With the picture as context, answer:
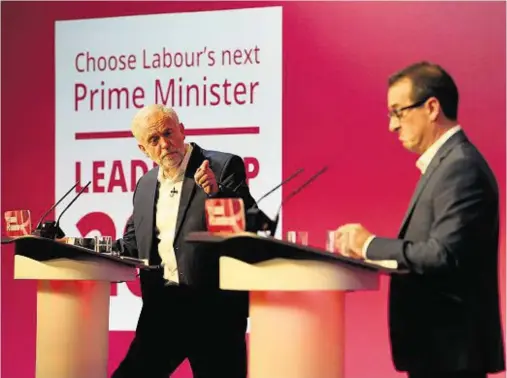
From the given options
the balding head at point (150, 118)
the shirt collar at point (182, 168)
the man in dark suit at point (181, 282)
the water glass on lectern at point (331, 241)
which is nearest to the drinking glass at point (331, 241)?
the water glass on lectern at point (331, 241)

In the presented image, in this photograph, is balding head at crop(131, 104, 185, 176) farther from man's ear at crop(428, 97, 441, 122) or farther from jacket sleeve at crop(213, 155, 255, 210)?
man's ear at crop(428, 97, 441, 122)

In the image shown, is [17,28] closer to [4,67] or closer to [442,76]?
[4,67]

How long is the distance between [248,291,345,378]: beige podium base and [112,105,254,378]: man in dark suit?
1027 mm

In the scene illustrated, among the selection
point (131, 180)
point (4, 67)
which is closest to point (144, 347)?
point (131, 180)

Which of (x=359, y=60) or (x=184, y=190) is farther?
(x=359, y=60)

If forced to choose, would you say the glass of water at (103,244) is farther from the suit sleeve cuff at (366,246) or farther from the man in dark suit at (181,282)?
the suit sleeve cuff at (366,246)

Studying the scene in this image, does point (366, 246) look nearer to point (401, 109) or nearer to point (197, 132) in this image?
point (401, 109)

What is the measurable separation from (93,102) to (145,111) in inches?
87.4

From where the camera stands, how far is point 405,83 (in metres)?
3.20

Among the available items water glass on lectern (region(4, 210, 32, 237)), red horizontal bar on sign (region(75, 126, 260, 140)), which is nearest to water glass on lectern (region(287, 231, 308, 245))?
water glass on lectern (region(4, 210, 32, 237))

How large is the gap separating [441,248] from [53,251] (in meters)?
1.93

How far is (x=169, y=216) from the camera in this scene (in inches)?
176

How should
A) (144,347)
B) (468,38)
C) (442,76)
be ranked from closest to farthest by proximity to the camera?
(442,76) < (144,347) < (468,38)

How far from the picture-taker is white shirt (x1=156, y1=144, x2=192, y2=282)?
444 cm
